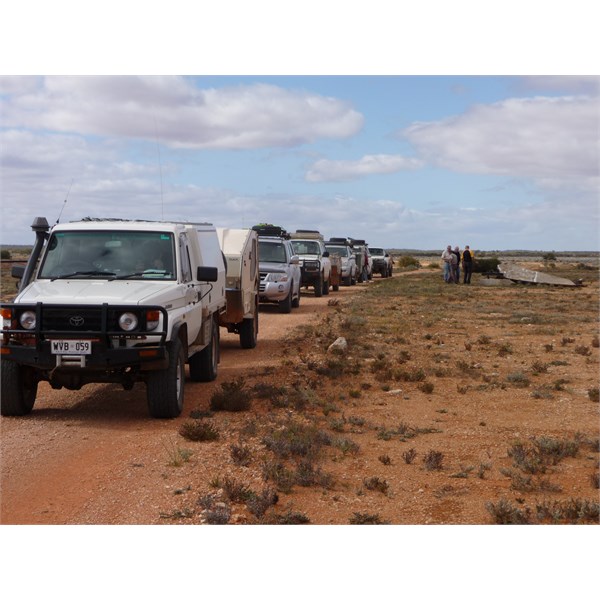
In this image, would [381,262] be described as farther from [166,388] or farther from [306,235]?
[166,388]

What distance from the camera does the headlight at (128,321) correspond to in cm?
915

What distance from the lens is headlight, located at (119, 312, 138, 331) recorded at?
30.0 ft

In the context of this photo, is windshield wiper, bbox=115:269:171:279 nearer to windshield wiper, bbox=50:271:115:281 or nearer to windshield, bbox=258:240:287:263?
windshield wiper, bbox=50:271:115:281

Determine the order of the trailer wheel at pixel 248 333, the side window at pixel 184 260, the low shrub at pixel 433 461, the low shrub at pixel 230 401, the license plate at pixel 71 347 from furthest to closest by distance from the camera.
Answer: the trailer wheel at pixel 248 333 → the side window at pixel 184 260 → the low shrub at pixel 230 401 → the license plate at pixel 71 347 → the low shrub at pixel 433 461

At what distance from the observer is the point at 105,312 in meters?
9.05

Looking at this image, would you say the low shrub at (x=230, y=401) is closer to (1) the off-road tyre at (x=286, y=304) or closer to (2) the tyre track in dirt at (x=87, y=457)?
(2) the tyre track in dirt at (x=87, y=457)

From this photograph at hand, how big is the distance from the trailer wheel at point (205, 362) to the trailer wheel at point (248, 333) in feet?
11.8

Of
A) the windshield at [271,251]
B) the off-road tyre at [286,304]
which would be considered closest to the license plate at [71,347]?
the windshield at [271,251]

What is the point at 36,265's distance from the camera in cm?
1062

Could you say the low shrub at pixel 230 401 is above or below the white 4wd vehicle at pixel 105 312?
below

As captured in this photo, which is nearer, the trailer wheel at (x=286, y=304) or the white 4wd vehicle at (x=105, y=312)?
the white 4wd vehicle at (x=105, y=312)

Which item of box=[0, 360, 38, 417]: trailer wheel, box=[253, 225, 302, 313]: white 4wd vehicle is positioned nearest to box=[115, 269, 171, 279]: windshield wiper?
box=[0, 360, 38, 417]: trailer wheel

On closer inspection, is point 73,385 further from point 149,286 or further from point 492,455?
point 492,455

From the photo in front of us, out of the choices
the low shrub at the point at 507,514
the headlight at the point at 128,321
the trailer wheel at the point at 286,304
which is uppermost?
the headlight at the point at 128,321
